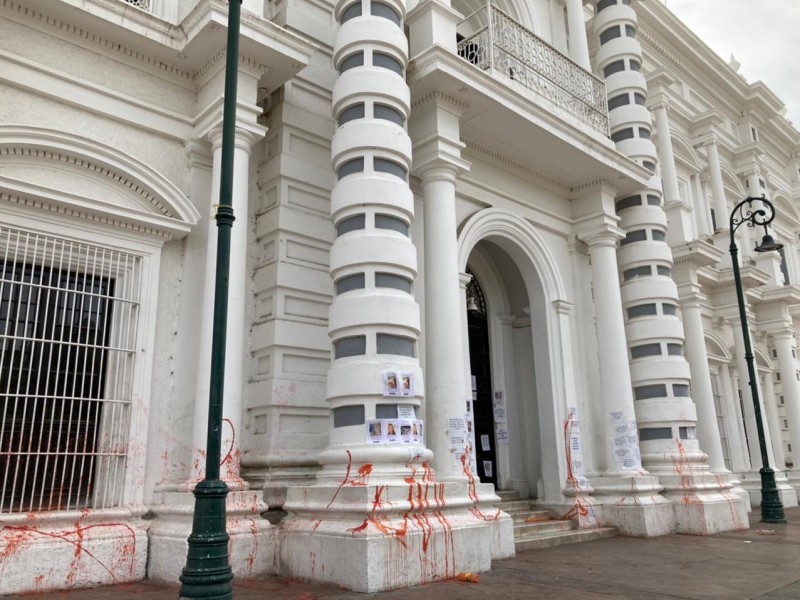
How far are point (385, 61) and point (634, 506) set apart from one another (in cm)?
801

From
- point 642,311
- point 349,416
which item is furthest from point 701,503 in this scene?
point 349,416

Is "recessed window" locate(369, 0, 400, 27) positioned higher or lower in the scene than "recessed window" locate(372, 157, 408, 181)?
higher

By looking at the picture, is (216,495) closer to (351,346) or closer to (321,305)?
(351,346)

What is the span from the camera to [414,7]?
397 inches

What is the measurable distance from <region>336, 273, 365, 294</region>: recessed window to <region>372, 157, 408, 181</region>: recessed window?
4.56 feet

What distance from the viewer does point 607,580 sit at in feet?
23.5

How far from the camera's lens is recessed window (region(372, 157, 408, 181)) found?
8336 mm

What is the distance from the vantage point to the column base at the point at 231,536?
6996 millimetres

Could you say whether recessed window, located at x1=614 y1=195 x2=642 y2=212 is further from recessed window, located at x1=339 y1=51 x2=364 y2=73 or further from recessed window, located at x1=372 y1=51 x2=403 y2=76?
recessed window, located at x1=339 y1=51 x2=364 y2=73

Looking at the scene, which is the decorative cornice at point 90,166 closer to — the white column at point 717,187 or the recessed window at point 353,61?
the recessed window at point 353,61

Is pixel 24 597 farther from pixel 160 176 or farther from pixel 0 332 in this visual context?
pixel 160 176

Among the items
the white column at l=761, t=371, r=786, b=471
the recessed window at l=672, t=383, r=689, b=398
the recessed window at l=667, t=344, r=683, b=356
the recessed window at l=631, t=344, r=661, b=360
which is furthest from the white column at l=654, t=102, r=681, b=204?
the white column at l=761, t=371, r=786, b=471

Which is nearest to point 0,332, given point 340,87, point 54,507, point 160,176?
point 54,507

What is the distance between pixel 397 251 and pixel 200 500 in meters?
3.84
